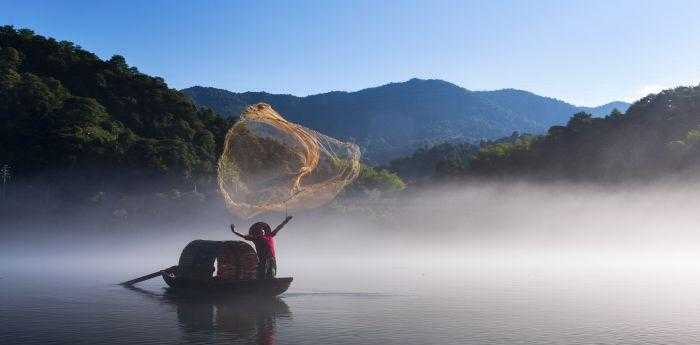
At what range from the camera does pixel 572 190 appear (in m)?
92.4

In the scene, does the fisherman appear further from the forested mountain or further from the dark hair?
the forested mountain

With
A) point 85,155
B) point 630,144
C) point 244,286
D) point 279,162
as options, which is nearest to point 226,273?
point 244,286

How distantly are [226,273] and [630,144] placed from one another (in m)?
68.8

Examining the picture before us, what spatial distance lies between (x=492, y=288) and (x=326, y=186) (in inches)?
573

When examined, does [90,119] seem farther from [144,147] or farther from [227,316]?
[227,316]

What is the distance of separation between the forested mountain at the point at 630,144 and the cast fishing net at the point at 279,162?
5204cm

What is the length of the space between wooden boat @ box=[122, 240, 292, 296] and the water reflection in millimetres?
566

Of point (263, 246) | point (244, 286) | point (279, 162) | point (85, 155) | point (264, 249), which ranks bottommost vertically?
point (244, 286)

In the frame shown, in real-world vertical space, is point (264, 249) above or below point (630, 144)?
below

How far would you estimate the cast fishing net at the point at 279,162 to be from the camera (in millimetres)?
28016

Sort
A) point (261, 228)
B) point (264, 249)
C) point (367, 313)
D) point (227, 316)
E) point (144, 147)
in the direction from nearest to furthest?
1. point (227, 316)
2. point (367, 313)
3. point (264, 249)
4. point (261, 228)
5. point (144, 147)

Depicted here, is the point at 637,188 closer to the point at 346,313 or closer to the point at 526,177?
the point at 526,177

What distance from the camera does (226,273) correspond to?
30.7 meters

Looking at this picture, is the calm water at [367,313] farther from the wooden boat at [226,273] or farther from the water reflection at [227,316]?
the wooden boat at [226,273]
